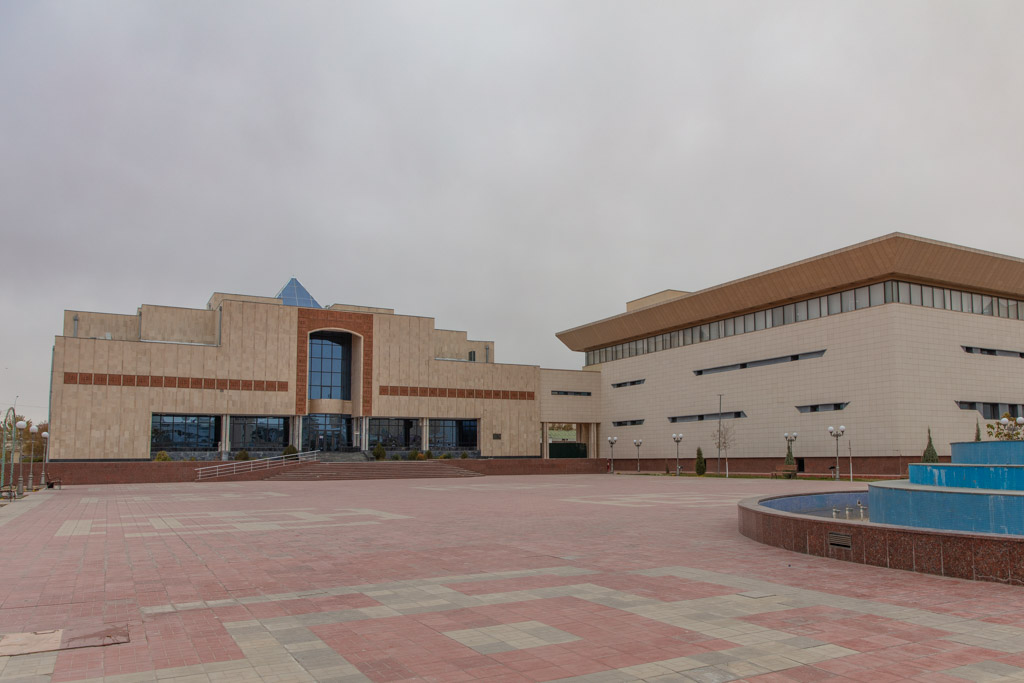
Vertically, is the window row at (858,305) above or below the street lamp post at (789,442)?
above

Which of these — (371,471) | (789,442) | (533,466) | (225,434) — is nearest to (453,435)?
(533,466)

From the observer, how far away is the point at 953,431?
41844 millimetres

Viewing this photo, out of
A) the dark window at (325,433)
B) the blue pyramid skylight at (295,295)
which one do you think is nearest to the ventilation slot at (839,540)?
the dark window at (325,433)

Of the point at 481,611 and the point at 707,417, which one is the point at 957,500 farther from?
the point at 707,417

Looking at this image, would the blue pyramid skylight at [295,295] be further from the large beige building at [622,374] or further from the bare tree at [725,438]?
the bare tree at [725,438]

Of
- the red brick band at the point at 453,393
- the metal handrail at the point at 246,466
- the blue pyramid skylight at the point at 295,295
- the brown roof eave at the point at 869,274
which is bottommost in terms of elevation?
the metal handrail at the point at 246,466

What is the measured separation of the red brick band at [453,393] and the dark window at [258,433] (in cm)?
837

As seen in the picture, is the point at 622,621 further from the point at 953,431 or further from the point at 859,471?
the point at 953,431

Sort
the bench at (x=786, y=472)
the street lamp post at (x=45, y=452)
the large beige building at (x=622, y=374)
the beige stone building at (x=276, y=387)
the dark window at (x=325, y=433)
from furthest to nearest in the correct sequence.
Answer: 1. the dark window at (x=325, y=433)
2. the beige stone building at (x=276, y=387)
3. the bench at (x=786, y=472)
4. the large beige building at (x=622, y=374)
5. the street lamp post at (x=45, y=452)

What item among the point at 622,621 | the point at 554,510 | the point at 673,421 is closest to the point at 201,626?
the point at 622,621

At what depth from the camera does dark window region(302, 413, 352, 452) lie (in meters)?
57.7

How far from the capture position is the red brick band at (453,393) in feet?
193

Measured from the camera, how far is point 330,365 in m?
59.2

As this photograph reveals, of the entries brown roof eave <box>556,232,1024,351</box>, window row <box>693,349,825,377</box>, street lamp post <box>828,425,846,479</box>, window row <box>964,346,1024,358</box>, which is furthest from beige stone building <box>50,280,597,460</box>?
window row <box>964,346,1024,358</box>
